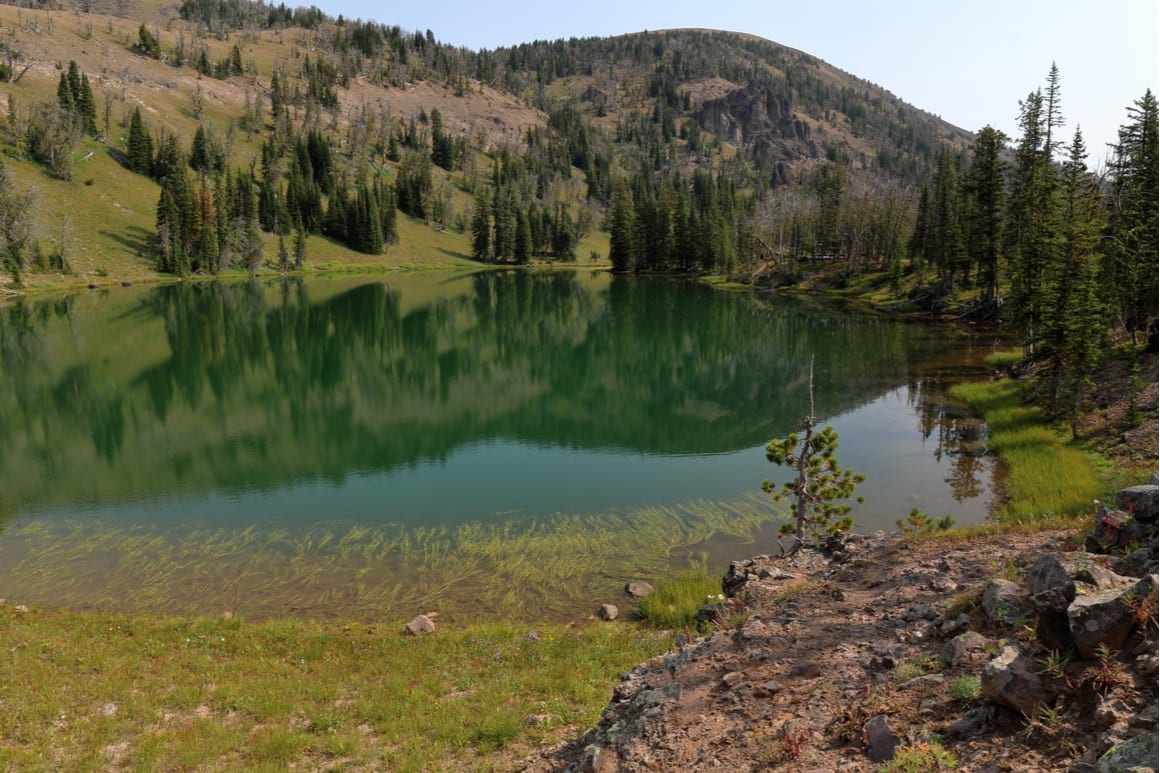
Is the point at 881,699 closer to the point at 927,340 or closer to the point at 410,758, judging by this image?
the point at 410,758

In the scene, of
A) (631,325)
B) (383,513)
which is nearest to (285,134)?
(631,325)

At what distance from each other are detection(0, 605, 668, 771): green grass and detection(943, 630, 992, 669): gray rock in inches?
238

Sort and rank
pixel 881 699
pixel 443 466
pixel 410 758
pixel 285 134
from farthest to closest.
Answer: pixel 285 134, pixel 443 466, pixel 410 758, pixel 881 699

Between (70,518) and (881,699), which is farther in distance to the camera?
(70,518)

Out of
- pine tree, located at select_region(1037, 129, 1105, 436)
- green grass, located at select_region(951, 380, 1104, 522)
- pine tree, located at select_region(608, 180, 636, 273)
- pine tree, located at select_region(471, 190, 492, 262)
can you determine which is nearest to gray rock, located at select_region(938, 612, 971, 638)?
green grass, located at select_region(951, 380, 1104, 522)

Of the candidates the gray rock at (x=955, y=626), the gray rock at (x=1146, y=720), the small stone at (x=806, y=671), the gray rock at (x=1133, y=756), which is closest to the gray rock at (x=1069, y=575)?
the gray rock at (x=955, y=626)

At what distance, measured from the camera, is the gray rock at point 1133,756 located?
17.2 ft

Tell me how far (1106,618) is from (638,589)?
44.7ft

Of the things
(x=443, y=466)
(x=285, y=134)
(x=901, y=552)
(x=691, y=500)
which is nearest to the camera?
(x=901, y=552)

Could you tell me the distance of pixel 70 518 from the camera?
84.0 feet

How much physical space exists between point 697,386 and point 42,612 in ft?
127

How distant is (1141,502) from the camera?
10383 mm

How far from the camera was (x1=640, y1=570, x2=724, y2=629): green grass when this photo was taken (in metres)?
17.1

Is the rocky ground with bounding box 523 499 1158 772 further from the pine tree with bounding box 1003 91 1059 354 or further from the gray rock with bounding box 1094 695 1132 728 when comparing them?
the pine tree with bounding box 1003 91 1059 354
